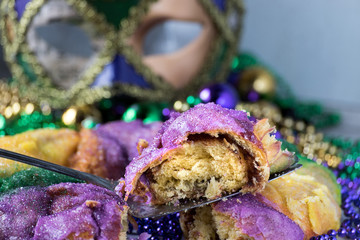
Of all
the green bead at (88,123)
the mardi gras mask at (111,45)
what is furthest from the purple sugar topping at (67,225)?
the mardi gras mask at (111,45)

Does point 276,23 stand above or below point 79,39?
above

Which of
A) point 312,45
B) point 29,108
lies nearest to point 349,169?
point 29,108

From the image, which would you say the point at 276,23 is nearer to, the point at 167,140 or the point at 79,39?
the point at 79,39

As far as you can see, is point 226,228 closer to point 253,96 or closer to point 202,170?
point 202,170

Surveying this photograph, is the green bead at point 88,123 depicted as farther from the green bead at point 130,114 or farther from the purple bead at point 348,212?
the purple bead at point 348,212

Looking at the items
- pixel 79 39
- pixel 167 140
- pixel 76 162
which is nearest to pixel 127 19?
pixel 79 39

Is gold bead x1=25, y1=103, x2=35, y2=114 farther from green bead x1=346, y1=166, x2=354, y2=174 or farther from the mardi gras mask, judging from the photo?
green bead x1=346, y1=166, x2=354, y2=174
